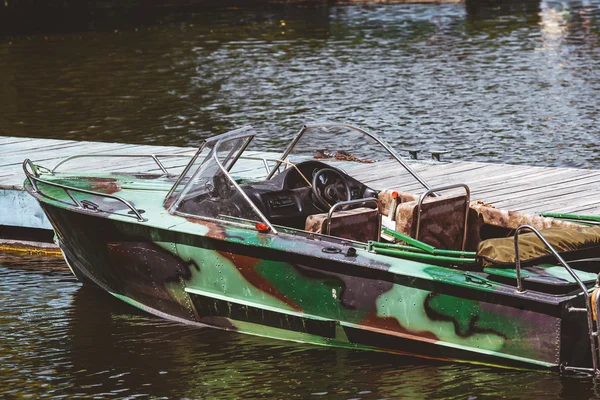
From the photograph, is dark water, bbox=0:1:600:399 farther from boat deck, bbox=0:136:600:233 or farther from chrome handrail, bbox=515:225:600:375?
boat deck, bbox=0:136:600:233

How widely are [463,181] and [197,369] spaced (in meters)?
4.43

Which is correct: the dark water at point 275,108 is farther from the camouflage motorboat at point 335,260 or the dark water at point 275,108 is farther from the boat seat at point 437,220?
the boat seat at point 437,220

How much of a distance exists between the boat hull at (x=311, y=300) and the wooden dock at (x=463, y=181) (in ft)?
6.53

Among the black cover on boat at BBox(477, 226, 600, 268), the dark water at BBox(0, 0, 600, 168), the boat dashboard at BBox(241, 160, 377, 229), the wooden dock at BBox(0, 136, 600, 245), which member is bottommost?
the dark water at BBox(0, 0, 600, 168)

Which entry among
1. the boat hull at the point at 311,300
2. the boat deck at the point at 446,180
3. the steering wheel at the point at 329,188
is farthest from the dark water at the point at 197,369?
the boat deck at the point at 446,180

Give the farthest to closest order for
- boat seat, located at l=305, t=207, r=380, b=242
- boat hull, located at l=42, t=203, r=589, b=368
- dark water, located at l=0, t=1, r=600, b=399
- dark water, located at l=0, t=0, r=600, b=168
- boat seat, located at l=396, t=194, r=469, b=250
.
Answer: dark water, located at l=0, t=0, r=600, b=168, boat seat, located at l=396, t=194, r=469, b=250, boat seat, located at l=305, t=207, r=380, b=242, dark water, located at l=0, t=1, r=600, b=399, boat hull, located at l=42, t=203, r=589, b=368

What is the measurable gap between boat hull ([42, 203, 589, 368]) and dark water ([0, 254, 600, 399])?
6.0 inches

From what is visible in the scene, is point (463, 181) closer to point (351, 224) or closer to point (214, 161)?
point (351, 224)

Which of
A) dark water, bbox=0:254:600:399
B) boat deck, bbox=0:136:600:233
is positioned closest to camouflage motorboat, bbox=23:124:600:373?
dark water, bbox=0:254:600:399

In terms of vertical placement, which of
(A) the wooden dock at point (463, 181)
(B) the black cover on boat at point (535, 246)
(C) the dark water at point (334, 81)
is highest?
(B) the black cover on boat at point (535, 246)

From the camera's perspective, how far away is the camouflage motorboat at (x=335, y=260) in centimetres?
677

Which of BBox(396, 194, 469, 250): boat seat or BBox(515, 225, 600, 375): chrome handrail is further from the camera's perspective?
BBox(396, 194, 469, 250): boat seat

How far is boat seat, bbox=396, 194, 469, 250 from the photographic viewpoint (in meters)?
7.82

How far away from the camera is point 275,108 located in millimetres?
20219
